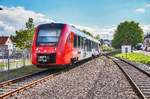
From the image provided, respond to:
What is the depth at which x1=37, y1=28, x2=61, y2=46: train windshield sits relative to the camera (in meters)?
10.8

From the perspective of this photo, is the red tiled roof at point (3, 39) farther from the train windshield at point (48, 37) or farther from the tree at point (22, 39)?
the train windshield at point (48, 37)

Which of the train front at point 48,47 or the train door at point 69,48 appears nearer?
the train front at point 48,47

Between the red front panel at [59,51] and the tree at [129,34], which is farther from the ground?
the tree at [129,34]

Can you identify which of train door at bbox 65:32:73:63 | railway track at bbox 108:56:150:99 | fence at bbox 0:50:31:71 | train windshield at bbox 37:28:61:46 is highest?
train windshield at bbox 37:28:61:46

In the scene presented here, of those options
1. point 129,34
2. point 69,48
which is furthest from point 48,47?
point 129,34

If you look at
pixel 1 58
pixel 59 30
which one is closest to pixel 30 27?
pixel 1 58

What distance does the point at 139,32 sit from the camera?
61.2 metres

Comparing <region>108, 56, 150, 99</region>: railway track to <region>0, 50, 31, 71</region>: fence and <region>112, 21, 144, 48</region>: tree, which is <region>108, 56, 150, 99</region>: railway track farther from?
<region>112, 21, 144, 48</region>: tree

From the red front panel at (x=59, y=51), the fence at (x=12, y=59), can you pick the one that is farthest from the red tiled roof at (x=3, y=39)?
the red front panel at (x=59, y=51)

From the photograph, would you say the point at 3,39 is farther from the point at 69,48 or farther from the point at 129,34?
the point at 69,48

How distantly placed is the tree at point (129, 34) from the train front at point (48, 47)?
53587 mm

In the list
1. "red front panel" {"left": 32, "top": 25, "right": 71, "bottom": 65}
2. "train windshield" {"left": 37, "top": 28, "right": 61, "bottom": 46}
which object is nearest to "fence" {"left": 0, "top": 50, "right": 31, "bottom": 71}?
"red front panel" {"left": 32, "top": 25, "right": 71, "bottom": 65}

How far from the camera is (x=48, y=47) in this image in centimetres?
1061

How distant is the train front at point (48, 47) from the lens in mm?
10469
